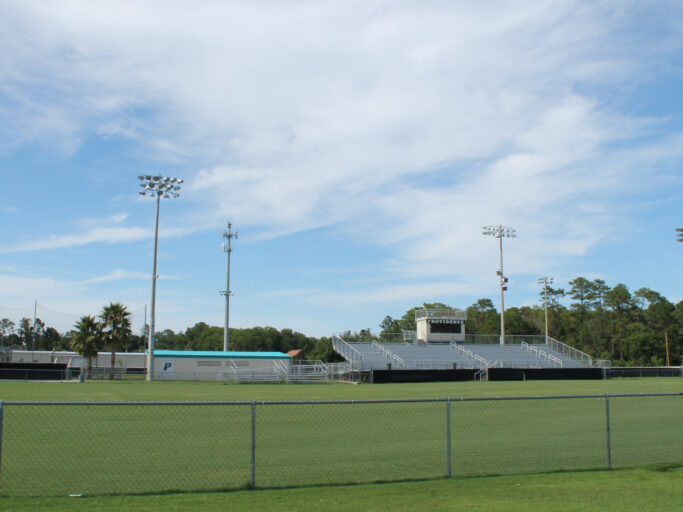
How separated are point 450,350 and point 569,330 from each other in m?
59.6

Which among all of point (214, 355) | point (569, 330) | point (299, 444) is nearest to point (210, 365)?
point (214, 355)

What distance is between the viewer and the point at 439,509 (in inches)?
296

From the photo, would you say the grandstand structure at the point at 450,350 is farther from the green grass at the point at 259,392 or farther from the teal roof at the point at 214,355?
the green grass at the point at 259,392

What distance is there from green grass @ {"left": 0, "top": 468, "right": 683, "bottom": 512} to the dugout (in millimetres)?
46946

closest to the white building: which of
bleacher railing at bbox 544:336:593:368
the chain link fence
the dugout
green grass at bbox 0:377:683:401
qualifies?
bleacher railing at bbox 544:336:593:368

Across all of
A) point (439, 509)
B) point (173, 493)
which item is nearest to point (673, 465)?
point (439, 509)

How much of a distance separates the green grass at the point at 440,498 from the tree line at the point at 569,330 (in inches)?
2464

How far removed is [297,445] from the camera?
1308cm

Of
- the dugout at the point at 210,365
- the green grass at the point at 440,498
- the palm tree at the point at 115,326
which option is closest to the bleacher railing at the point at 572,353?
the dugout at the point at 210,365

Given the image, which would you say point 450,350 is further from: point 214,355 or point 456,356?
point 214,355

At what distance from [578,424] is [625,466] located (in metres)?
6.28

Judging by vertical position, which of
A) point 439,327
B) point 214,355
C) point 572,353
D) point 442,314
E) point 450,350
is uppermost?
point 442,314

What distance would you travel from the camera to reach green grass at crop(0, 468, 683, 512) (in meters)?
7.54

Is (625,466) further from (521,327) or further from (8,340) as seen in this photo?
(8,340)
